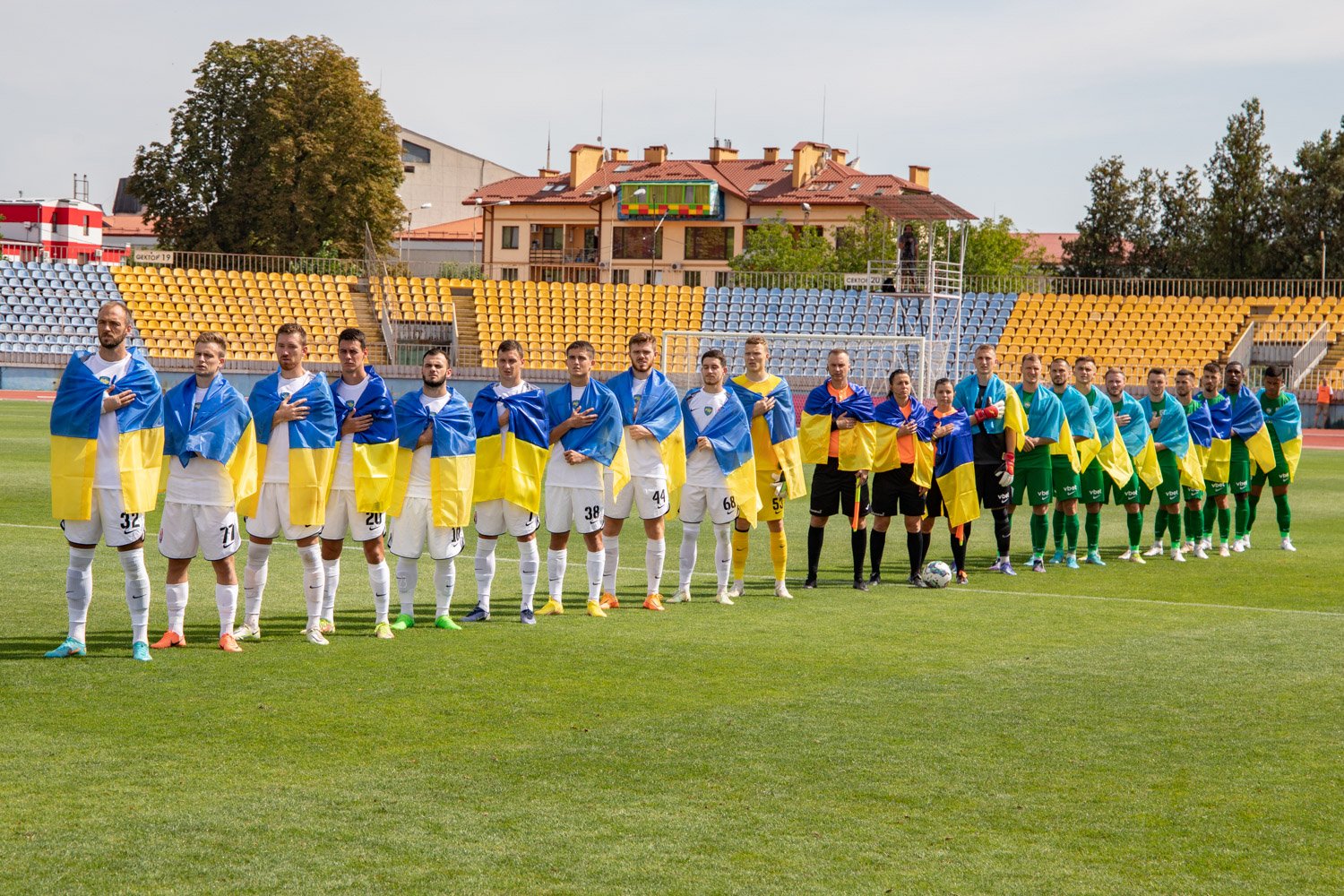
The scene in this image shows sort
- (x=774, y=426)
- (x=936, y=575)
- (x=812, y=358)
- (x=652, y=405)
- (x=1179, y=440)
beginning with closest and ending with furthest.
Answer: (x=652, y=405), (x=774, y=426), (x=936, y=575), (x=1179, y=440), (x=812, y=358)

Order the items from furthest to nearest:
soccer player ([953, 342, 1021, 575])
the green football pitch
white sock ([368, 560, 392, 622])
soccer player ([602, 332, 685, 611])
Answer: soccer player ([953, 342, 1021, 575])
soccer player ([602, 332, 685, 611])
white sock ([368, 560, 392, 622])
the green football pitch

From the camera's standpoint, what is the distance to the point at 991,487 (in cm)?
1337

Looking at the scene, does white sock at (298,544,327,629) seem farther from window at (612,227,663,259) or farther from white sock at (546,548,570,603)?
window at (612,227,663,259)

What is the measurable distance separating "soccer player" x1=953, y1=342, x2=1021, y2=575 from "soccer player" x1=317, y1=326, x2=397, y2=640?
19.7 ft

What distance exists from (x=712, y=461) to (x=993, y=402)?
11.1 ft

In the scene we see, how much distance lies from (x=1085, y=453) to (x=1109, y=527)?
405 cm

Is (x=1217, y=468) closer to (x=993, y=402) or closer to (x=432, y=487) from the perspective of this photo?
(x=993, y=402)

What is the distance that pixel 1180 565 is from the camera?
1410cm

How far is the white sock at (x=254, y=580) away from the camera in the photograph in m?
8.89

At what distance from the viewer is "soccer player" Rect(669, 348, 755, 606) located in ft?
36.3

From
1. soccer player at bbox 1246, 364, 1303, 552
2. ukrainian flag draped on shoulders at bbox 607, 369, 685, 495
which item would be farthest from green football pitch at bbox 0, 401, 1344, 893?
soccer player at bbox 1246, 364, 1303, 552

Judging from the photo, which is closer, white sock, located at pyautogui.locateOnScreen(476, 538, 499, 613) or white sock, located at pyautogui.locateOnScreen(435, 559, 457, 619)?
white sock, located at pyautogui.locateOnScreen(435, 559, 457, 619)

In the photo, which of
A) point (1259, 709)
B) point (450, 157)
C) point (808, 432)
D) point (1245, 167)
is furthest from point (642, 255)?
point (1259, 709)

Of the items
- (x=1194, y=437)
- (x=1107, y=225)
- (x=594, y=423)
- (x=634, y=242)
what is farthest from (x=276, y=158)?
(x=594, y=423)
